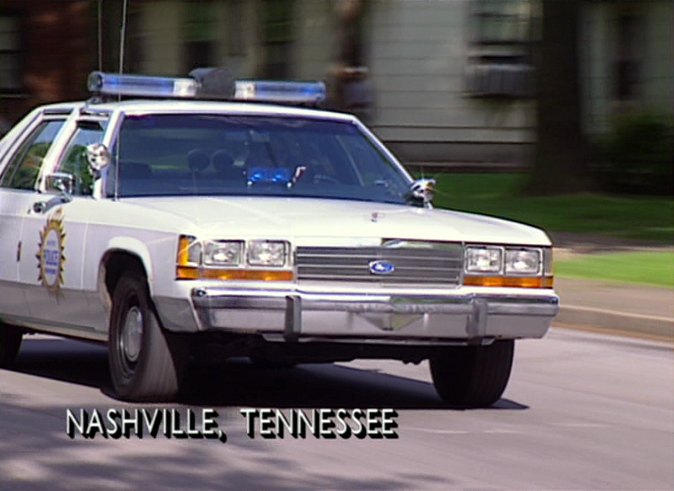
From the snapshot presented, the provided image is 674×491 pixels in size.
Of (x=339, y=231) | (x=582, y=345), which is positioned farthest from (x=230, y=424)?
(x=582, y=345)

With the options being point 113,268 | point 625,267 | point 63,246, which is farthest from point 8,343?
point 625,267

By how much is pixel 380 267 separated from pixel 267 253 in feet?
1.88

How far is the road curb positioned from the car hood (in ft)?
16.0

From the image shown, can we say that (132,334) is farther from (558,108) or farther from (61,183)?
(558,108)

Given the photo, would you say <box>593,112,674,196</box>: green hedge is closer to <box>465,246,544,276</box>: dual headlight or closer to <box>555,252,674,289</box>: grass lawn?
<box>555,252,674,289</box>: grass lawn

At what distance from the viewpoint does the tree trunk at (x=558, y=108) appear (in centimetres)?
2400

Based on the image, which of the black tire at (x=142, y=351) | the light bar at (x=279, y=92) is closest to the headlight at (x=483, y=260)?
the black tire at (x=142, y=351)

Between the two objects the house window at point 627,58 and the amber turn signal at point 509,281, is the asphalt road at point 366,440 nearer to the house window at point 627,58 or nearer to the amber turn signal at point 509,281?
the amber turn signal at point 509,281

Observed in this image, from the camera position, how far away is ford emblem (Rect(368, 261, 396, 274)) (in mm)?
8719

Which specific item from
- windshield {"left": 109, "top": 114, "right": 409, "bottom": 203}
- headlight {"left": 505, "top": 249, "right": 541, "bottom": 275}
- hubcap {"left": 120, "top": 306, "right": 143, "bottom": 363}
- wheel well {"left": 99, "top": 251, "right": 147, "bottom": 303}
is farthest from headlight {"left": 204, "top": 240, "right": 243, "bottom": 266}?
headlight {"left": 505, "top": 249, "right": 541, "bottom": 275}

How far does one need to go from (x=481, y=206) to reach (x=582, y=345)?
10.7 meters

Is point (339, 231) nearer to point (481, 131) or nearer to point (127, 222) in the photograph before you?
point (127, 222)

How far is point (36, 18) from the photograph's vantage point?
3184 centimetres

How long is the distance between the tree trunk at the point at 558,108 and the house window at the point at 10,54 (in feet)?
46.8
